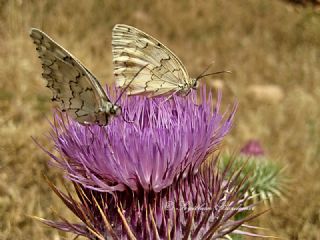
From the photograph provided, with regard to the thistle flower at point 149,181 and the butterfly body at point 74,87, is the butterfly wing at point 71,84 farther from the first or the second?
the thistle flower at point 149,181

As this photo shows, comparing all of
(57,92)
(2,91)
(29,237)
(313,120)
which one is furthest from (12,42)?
(57,92)

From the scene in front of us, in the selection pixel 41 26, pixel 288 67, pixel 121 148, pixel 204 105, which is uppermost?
pixel 41 26

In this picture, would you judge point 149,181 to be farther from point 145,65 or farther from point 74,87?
point 145,65

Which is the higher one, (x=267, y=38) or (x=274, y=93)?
(x=267, y=38)

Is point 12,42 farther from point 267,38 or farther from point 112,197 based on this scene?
point 267,38

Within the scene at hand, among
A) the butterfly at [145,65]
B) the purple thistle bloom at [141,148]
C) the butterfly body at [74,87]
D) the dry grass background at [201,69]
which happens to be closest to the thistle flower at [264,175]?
the dry grass background at [201,69]

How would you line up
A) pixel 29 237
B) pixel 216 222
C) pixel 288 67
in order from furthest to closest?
pixel 288 67, pixel 29 237, pixel 216 222

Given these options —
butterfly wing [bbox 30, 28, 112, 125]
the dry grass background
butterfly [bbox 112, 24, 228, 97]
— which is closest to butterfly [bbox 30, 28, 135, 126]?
butterfly wing [bbox 30, 28, 112, 125]
